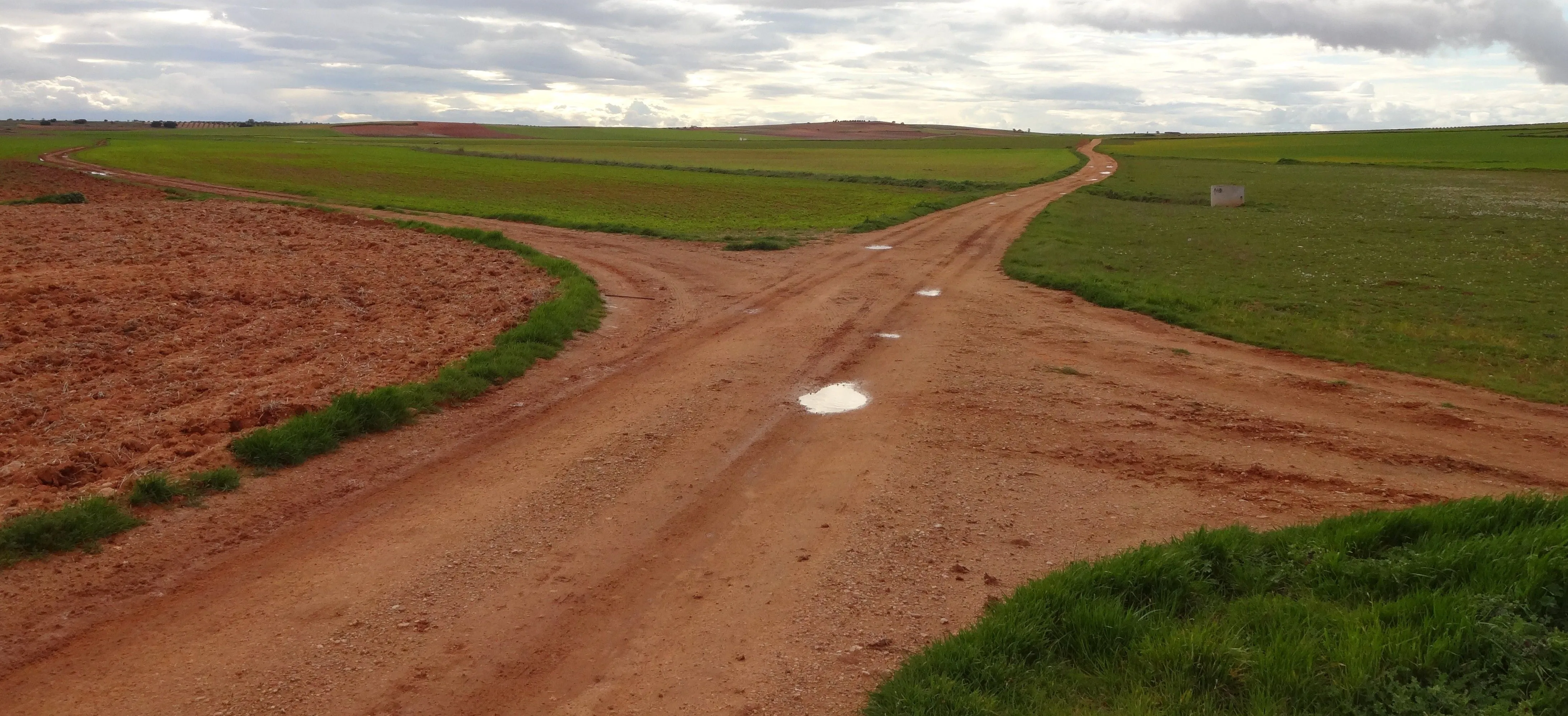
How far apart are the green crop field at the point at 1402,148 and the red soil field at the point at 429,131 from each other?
8297cm

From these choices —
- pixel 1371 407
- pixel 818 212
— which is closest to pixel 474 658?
pixel 1371 407

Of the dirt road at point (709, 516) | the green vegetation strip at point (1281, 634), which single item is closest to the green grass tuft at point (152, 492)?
the dirt road at point (709, 516)

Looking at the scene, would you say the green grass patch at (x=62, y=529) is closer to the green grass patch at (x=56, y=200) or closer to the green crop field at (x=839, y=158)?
the green grass patch at (x=56, y=200)

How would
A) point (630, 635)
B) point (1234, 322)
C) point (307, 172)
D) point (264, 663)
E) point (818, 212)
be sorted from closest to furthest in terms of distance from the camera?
1. point (264, 663)
2. point (630, 635)
3. point (1234, 322)
4. point (818, 212)
5. point (307, 172)

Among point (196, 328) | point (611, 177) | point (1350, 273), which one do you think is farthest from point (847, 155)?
point (196, 328)

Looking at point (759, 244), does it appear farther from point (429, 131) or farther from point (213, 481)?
point (429, 131)

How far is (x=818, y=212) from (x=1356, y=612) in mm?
30391

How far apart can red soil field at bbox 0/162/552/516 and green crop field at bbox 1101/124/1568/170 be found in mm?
68129

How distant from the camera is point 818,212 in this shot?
3472 cm

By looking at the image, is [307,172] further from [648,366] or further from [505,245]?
[648,366]

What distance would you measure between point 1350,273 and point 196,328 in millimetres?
19499

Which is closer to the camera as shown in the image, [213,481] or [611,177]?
[213,481]

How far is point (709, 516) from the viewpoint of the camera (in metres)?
6.98

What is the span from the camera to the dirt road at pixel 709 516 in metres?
4.98
